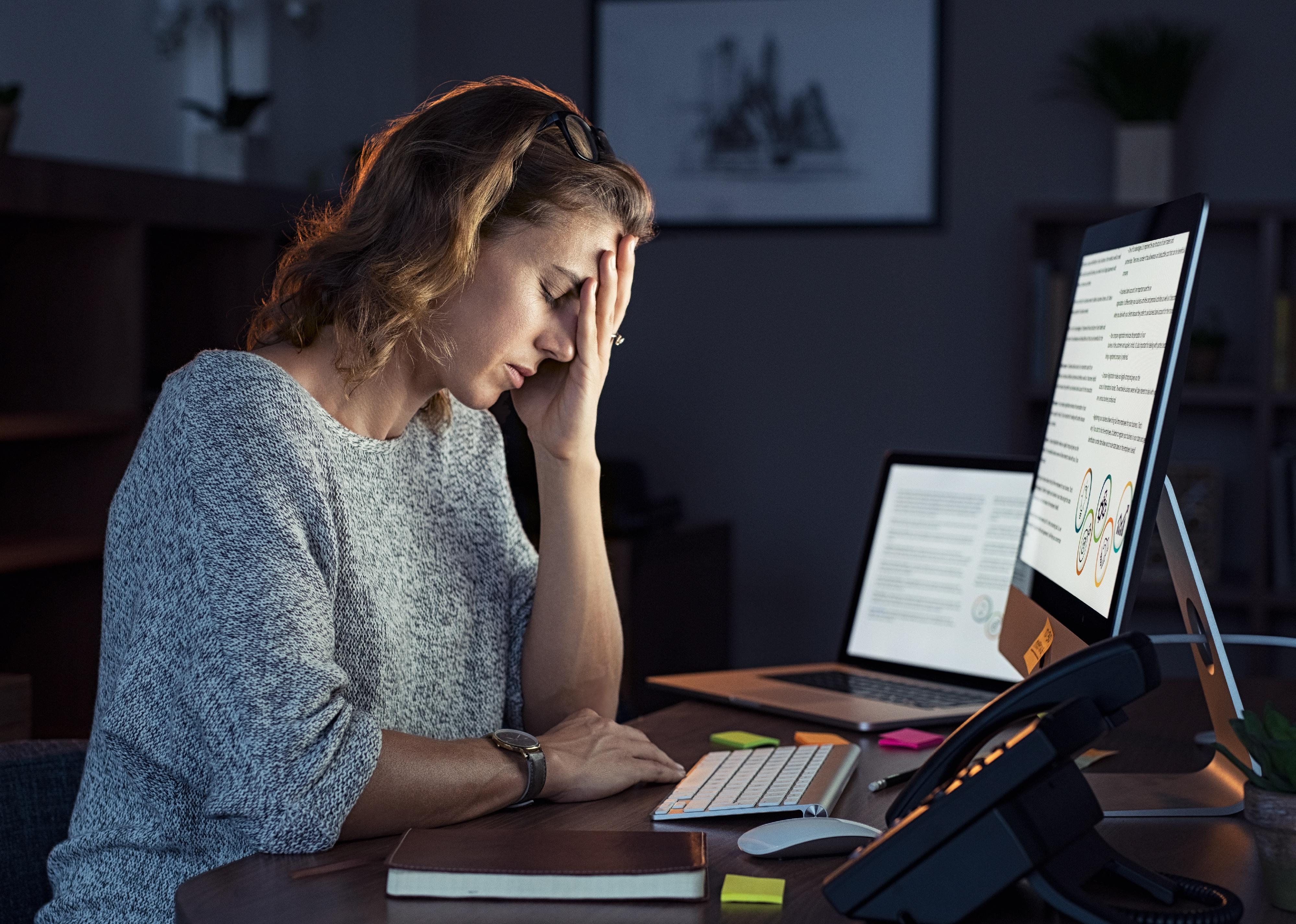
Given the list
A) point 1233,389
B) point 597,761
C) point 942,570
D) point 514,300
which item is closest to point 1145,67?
point 1233,389

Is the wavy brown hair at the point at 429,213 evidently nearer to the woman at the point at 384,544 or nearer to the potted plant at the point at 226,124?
the woman at the point at 384,544

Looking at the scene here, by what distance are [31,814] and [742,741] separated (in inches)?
26.8

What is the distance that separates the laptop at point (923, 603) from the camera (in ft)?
5.04

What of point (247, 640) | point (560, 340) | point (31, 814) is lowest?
point (31, 814)

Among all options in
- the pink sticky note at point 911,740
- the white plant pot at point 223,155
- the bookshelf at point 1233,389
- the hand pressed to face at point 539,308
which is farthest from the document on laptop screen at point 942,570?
the white plant pot at point 223,155

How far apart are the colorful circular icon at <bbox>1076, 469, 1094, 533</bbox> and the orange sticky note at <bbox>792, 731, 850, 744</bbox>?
14.0 inches

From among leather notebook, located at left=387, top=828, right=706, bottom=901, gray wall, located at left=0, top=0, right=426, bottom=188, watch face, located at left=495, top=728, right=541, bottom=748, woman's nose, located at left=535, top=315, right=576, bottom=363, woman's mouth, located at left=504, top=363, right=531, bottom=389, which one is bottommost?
leather notebook, located at left=387, top=828, right=706, bottom=901

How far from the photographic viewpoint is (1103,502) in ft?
3.28

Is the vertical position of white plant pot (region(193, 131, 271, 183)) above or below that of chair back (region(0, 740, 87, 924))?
above

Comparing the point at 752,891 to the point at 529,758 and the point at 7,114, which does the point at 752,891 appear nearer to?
the point at 529,758

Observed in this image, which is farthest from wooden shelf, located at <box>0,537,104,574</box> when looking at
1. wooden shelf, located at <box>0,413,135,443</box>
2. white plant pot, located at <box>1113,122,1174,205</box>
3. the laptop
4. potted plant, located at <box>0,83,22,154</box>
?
white plant pot, located at <box>1113,122,1174,205</box>

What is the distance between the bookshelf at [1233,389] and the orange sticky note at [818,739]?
199 cm

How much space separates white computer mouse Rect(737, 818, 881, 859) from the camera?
36.6 inches

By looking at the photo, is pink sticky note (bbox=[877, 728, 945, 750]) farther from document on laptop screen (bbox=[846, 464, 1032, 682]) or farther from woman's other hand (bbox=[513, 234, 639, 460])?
woman's other hand (bbox=[513, 234, 639, 460])
